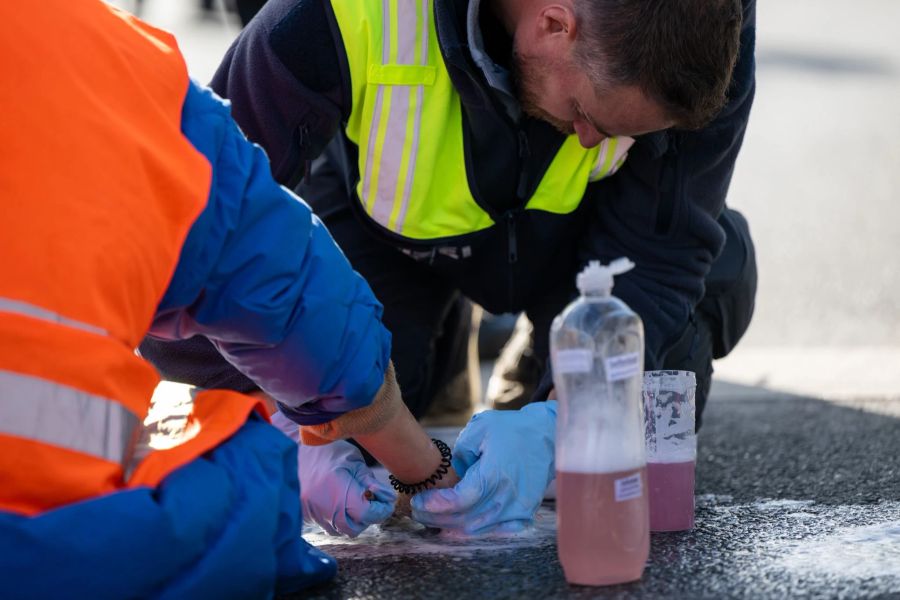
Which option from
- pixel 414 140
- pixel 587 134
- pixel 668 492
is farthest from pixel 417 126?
pixel 668 492

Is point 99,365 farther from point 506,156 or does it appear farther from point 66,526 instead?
point 506,156

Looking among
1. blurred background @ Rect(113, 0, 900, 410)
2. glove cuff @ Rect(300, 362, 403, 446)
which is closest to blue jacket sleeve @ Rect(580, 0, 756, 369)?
glove cuff @ Rect(300, 362, 403, 446)

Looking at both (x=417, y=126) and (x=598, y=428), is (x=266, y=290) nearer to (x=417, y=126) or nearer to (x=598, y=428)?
(x=598, y=428)

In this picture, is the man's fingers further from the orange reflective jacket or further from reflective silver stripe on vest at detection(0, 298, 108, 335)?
reflective silver stripe on vest at detection(0, 298, 108, 335)

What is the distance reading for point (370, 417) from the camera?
6.51 ft

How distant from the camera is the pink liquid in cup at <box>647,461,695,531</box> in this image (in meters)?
2.20

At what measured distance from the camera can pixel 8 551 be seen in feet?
4.98

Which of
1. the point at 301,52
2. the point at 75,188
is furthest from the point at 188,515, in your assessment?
the point at 301,52

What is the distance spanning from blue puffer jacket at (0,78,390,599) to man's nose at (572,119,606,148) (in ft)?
2.44

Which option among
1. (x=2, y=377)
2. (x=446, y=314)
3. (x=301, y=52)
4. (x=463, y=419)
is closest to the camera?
(x=2, y=377)

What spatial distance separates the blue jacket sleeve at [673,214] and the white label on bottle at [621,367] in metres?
0.86

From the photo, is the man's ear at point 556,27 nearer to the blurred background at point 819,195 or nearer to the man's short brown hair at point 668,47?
the man's short brown hair at point 668,47

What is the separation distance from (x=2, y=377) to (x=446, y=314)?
6.28ft

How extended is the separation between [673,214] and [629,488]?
1067mm
